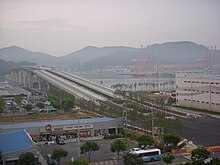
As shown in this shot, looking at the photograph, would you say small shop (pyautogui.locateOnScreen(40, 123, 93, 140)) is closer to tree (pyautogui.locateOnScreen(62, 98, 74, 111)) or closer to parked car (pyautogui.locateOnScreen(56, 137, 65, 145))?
parked car (pyautogui.locateOnScreen(56, 137, 65, 145))

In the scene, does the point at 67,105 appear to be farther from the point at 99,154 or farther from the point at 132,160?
the point at 132,160

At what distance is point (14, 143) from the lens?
288 centimetres

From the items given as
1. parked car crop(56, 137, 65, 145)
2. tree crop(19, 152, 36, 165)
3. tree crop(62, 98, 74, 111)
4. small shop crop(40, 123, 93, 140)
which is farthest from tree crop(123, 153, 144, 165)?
tree crop(62, 98, 74, 111)

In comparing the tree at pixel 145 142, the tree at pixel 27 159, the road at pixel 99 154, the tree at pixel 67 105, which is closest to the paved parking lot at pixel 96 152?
the road at pixel 99 154

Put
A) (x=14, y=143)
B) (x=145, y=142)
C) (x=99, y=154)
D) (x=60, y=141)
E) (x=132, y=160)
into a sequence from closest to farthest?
1. (x=132, y=160)
2. (x=14, y=143)
3. (x=145, y=142)
4. (x=99, y=154)
5. (x=60, y=141)

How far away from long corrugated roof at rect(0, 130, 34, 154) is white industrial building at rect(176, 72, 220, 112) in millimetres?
3666

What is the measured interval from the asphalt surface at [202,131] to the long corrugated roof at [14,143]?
1797 mm

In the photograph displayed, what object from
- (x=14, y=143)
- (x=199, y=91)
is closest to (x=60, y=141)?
(x=14, y=143)

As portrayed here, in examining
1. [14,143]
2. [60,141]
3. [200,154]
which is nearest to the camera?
[200,154]

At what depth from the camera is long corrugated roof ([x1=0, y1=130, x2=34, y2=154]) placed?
2742mm

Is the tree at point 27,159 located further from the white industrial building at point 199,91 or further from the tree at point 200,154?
the white industrial building at point 199,91

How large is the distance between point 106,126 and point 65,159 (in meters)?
1.22

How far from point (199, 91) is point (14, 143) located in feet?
→ 13.6

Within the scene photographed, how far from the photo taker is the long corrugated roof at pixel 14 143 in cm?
274
